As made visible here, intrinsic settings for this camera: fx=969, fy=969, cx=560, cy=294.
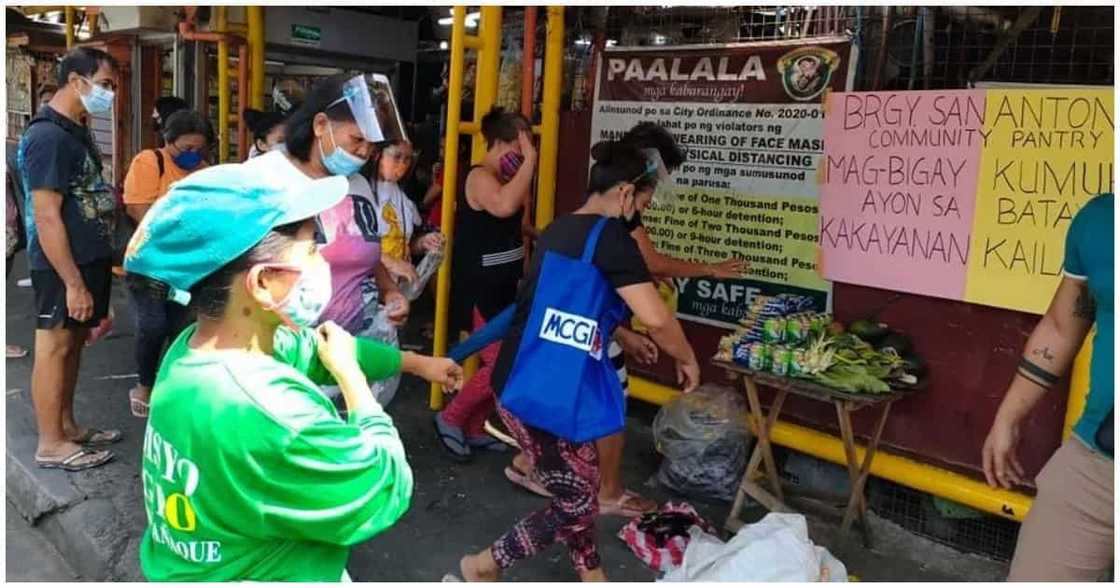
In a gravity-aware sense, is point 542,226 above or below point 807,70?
below

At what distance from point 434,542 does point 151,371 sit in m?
2.01

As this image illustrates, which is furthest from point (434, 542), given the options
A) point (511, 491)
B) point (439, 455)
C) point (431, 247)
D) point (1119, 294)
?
point (1119, 294)

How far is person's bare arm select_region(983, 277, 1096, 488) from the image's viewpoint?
240 cm

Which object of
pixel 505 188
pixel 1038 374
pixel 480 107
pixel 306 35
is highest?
pixel 306 35

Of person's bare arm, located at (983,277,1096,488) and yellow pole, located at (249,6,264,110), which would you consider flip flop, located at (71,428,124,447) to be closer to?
yellow pole, located at (249,6,264,110)

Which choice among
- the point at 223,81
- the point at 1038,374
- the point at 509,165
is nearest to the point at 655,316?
the point at 1038,374

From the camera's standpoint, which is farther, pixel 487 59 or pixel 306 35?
pixel 306 35

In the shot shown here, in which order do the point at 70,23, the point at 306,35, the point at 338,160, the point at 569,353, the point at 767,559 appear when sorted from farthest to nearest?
the point at 70,23 → the point at 306,35 → the point at 338,160 → the point at 767,559 → the point at 569,353

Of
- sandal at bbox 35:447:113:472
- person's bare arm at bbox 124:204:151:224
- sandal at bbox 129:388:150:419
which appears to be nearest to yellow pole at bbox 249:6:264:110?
person's bare arm at bbox 124:204:151:224

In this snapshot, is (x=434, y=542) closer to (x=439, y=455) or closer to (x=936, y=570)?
(x=439, y=455)

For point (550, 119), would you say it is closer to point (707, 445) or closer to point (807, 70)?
point (807, 70)

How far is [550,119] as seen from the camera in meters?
4.91

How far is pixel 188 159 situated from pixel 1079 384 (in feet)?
13.2

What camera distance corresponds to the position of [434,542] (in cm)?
368
